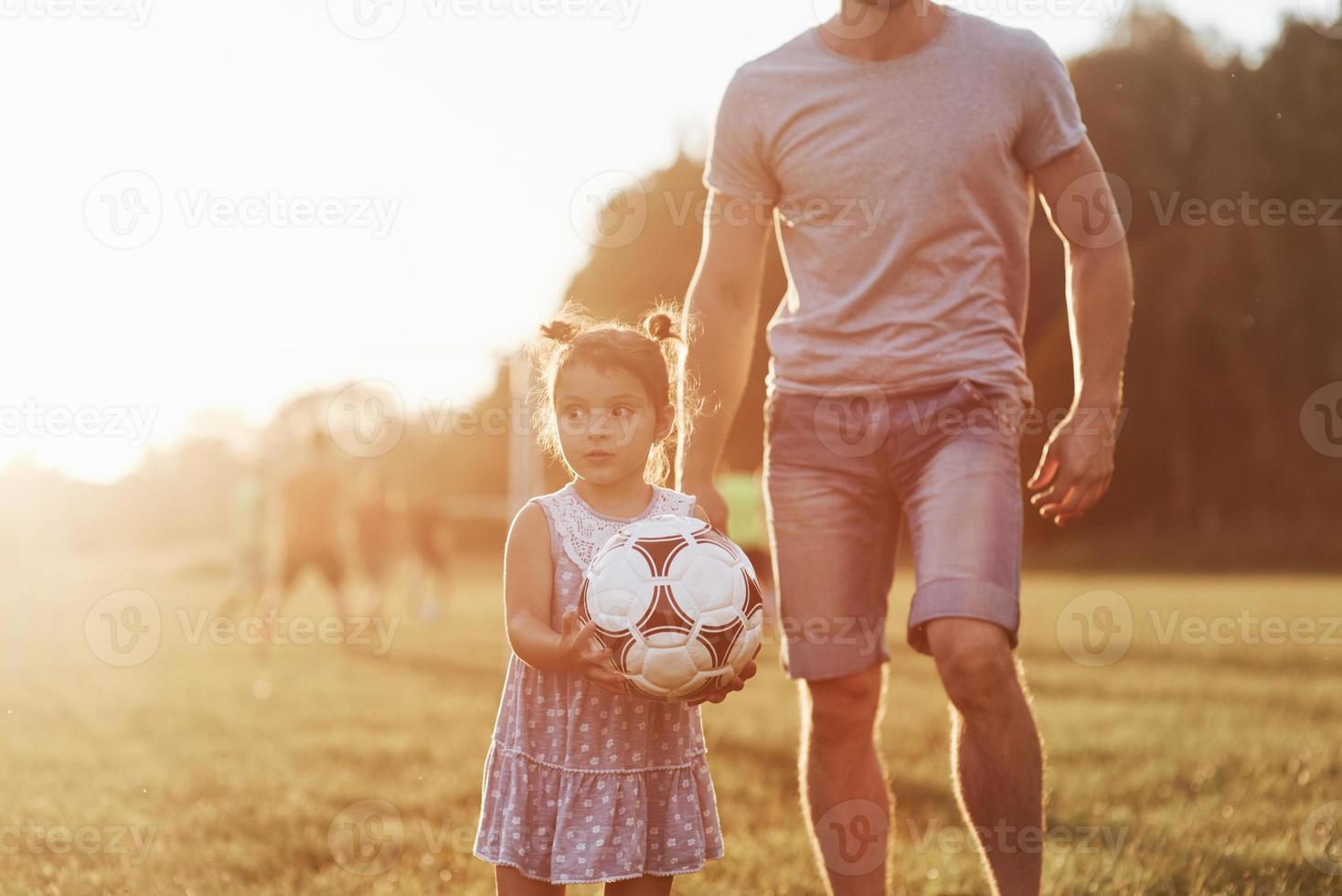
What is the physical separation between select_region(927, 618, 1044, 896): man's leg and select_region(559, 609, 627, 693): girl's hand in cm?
81

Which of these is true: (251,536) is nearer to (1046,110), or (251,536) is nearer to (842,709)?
(842,709)

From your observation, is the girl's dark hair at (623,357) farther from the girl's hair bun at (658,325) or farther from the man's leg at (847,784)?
the man's leg at (847,784)

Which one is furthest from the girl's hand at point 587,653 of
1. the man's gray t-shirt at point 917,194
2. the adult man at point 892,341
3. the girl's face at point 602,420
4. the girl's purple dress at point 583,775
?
the man's gray t-shirt at point 917,194

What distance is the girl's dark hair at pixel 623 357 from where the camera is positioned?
10.8 feet

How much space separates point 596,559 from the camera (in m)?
3.12

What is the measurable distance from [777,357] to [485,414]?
6390 millimetres

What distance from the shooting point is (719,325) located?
388 centimetres

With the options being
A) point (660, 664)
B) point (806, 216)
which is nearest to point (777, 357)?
point (806, 216)

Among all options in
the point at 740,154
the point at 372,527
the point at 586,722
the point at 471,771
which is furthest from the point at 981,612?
the point at 372,527

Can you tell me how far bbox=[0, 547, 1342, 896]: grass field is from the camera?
4.63m

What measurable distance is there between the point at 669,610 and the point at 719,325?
3.70ft

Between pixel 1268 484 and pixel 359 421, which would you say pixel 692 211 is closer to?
pixel 1268 484

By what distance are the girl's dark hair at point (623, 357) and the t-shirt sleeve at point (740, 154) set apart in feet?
1.37

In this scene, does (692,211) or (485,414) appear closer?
(485,414)
